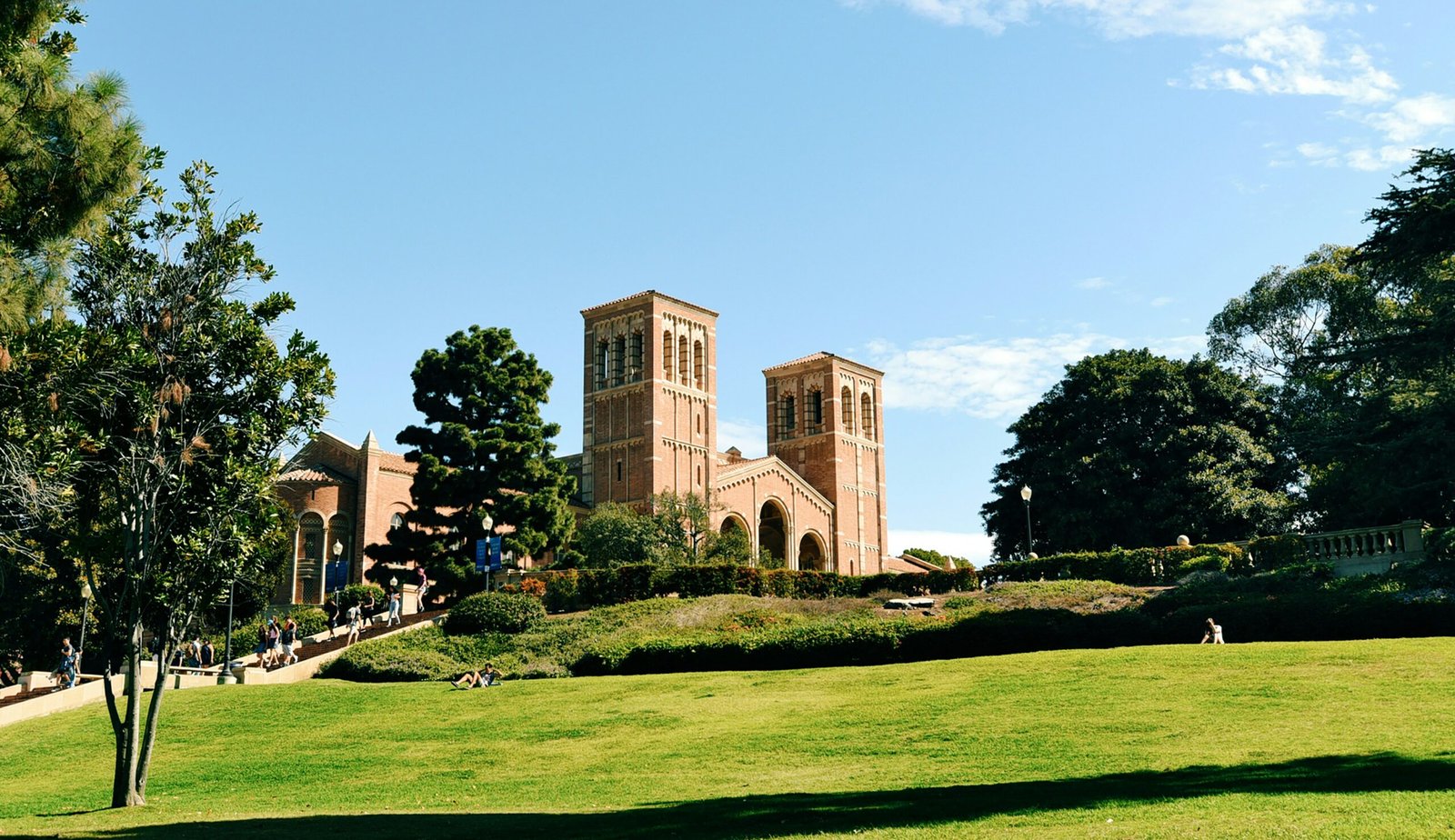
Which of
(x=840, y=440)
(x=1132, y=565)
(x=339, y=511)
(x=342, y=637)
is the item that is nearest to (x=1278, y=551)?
(x=1132, y=565)

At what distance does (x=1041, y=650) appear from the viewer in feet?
90.9

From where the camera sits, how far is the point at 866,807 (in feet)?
44.8

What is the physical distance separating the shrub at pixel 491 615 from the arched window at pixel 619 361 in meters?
30.4

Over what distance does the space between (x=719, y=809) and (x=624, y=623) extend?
23202mm

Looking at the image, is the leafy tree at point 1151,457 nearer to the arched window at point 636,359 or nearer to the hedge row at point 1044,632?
the arched window at point 636,359

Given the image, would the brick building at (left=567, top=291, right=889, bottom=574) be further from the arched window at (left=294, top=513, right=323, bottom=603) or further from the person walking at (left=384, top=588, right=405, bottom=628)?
the person walking at (left=384, top=588, right=405, bottom=628)

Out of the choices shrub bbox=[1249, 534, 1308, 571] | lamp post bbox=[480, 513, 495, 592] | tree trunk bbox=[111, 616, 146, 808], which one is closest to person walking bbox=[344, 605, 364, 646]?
lamp post bbox=[480, 513, 495, 592]

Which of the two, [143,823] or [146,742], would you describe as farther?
[146,742]

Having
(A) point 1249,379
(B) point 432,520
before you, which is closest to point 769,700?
(B) point 432,520

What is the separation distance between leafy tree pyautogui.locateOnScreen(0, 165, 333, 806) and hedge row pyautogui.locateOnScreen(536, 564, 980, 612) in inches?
1004

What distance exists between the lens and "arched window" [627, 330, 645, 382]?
6681 cm

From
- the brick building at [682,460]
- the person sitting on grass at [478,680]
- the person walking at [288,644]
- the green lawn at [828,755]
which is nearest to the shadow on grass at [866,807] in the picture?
the green lawn at [828,755]

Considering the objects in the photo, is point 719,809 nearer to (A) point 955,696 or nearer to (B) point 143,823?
(B) point 143,823

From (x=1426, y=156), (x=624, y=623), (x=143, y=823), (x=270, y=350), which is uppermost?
(x=1426, y=156)
